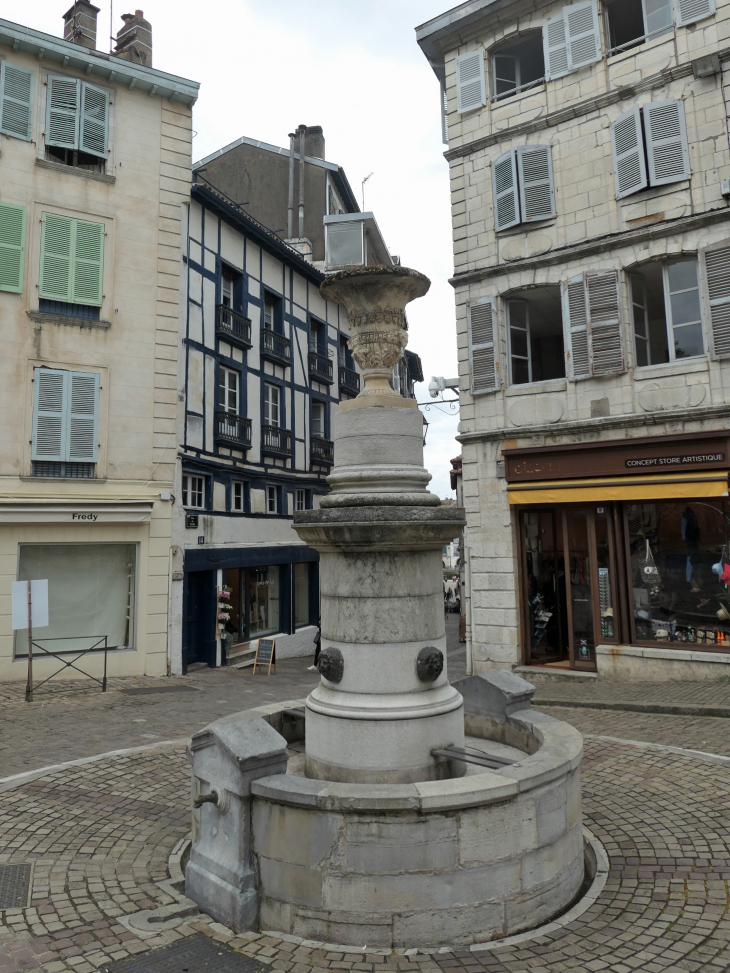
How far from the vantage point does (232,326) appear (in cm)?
1967

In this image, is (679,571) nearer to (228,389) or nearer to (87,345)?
(228,389)

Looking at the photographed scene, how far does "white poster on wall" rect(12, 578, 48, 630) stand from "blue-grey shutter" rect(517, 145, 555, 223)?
12.1 meters

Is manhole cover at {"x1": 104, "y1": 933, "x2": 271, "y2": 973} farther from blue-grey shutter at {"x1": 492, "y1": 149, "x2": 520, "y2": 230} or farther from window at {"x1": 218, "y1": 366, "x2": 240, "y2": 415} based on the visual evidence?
window at {"x1": 218, "y1": 366, "x2": 240, "y2": 415}

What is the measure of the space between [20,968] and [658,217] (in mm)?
14179

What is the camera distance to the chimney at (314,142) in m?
29.2

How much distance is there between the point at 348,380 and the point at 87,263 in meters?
13.3

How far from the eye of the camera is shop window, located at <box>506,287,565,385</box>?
48.2 ft

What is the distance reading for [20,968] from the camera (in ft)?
13.3

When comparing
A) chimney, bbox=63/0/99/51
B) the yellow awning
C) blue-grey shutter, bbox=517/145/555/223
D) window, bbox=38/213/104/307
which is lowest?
the yellow awning

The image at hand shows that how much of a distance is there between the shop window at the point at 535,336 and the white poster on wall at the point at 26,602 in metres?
10.2

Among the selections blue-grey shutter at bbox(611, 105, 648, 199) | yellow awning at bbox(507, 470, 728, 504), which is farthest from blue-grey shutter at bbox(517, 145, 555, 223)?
yellow awning at bbox(507, 470, 728, 504)

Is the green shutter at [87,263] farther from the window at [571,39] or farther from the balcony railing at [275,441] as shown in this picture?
the window at [571,39]

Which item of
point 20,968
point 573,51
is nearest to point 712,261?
point 573,51

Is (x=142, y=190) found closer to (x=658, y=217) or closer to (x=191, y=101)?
(x=191, y=101)
